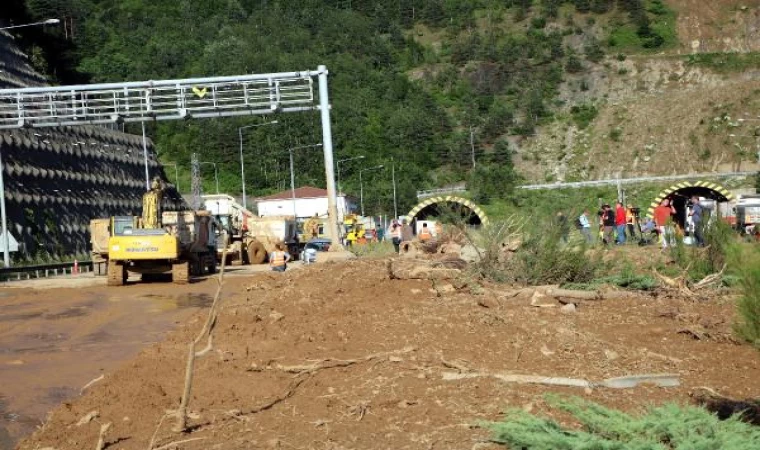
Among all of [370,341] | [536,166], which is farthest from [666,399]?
[536,166]

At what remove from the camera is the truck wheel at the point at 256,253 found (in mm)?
38750

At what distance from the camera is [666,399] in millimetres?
7047

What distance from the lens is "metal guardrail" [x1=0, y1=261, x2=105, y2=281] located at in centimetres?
3261

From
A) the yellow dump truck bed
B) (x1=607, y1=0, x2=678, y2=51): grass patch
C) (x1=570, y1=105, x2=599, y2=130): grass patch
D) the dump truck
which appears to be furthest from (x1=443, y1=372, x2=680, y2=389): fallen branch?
(x1=607, y1=0, x2=678, y2=51): grass patch

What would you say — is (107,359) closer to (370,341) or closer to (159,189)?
(370,341)

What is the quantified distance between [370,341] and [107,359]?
3.85 meters

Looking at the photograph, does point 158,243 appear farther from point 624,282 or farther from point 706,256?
point 706,256

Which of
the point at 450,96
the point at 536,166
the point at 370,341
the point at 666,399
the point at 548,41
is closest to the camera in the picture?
the point at 666,399

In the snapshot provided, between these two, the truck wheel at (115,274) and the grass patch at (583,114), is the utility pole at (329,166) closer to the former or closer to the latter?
the truck wheel at (115,274)

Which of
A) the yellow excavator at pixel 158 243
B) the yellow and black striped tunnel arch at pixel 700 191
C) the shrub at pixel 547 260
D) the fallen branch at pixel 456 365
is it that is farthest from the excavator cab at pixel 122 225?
the yellow and black striped tunnel arch at pixel 700 191

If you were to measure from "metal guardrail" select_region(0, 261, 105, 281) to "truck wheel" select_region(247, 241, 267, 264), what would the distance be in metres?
6.29

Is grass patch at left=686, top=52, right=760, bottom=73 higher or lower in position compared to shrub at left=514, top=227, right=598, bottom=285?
higher

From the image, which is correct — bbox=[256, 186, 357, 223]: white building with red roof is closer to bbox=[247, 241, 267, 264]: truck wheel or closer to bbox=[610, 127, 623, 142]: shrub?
bbox=[610, 127, 623, 142]: shrub

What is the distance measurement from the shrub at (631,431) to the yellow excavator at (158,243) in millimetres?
19711
